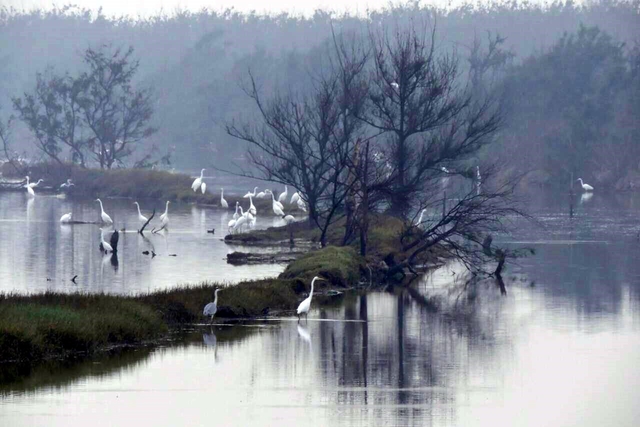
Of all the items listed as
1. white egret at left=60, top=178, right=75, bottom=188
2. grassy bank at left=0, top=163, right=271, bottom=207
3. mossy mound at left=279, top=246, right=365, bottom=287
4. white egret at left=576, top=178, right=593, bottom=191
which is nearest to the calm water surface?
mossy mound at left=279, top=246, right=365, bottom=287

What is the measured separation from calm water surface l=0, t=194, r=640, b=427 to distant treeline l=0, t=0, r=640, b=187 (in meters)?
25.1

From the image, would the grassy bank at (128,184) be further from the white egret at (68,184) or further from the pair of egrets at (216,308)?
the pair of egrets at (216,308)

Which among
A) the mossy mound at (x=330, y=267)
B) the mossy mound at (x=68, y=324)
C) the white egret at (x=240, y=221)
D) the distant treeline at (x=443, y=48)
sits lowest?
the mossy mound at (x=68, y=324)

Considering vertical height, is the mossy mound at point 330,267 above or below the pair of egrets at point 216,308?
above

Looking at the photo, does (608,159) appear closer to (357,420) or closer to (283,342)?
(283,342)

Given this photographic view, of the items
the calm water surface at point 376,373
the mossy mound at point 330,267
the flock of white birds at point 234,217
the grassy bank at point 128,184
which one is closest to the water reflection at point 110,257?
the flock of white birds at point 234,217

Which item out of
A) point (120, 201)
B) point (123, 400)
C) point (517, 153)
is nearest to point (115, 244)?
point (123, 400)

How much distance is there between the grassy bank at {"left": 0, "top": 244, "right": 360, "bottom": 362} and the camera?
16.6 metres

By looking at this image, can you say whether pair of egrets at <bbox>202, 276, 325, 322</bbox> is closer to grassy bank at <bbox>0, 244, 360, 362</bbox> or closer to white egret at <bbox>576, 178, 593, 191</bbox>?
grassy bank at <bbox>0, 244, 360, 362</bbox>

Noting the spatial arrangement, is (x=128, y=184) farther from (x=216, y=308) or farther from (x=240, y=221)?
(x=216, y=308)

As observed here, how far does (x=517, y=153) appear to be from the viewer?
69.8m

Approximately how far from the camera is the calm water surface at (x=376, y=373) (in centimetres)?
1431

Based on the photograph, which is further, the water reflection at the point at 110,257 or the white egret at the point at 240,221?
the white egret at the point at 240,221

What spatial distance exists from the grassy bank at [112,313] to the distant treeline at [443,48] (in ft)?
78.4
